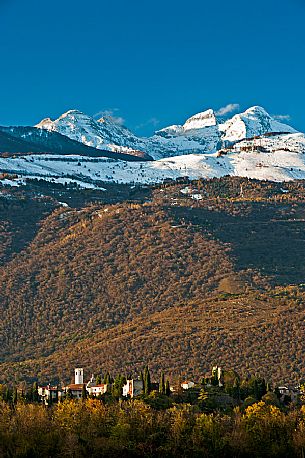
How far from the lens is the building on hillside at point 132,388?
3829 inches

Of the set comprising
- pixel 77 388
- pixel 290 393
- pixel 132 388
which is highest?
pixel 77 388

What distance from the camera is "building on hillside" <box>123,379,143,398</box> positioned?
97.2 meters

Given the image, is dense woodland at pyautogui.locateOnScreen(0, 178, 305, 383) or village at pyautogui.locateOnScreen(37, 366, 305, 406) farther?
dense woodland at pyautogui.locateOnScreen(0, 178, 305, 383)

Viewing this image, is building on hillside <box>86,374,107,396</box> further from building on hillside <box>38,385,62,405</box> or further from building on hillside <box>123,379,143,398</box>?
building on hillside <box>38,385,62,405</box>

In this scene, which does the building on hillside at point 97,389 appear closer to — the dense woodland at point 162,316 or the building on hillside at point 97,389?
the building on hillside at point 97,389

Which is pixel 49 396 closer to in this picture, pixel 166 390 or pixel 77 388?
pixel 77 388

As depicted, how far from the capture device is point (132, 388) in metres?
98.4

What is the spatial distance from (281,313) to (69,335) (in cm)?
3877

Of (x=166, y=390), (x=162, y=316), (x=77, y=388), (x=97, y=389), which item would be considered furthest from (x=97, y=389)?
(x=162, y=316)

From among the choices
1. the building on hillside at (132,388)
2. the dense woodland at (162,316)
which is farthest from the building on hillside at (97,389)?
the dense woodland at (162,316)

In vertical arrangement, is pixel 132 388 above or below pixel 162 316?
below

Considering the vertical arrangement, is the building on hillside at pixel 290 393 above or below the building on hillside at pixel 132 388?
below

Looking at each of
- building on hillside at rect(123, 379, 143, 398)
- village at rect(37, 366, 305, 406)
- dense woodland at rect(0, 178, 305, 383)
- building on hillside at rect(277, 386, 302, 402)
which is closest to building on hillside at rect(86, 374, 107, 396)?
village at rect(37, 366, 305, 406)

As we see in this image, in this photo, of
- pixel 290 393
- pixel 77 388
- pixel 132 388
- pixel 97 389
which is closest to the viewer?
pixel 132 388
